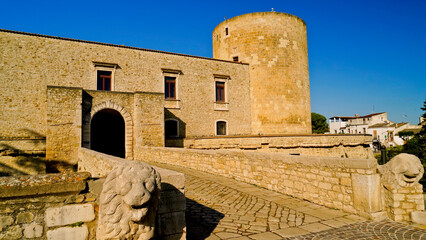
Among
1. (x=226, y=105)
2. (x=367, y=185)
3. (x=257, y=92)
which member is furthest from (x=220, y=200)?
(x=257, y=92)

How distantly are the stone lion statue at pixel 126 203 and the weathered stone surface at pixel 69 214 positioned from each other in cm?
31

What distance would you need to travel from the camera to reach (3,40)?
15000mm

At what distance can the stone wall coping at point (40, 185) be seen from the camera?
274 cm

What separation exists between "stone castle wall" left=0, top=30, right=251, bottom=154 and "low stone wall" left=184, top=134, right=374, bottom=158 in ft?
13.7

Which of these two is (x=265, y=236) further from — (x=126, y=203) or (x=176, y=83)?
(x=176, y=83)

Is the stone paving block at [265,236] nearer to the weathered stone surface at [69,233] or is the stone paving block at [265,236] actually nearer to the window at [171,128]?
the weathered stone surface at [69,233]

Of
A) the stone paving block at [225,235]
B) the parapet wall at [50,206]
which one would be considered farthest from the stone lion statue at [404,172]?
the parapet wall at [50,206]

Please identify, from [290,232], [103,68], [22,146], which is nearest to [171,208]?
[290,232]

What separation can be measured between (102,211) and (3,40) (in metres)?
17.4

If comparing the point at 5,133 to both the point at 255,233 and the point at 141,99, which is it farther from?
the point at 255,233

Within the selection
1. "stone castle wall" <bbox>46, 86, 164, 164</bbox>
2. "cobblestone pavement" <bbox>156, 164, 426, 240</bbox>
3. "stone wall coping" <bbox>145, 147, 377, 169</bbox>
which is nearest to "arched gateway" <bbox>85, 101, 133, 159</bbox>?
"stone castle wall" <bbox>46, 86, 164, 164</bbox>

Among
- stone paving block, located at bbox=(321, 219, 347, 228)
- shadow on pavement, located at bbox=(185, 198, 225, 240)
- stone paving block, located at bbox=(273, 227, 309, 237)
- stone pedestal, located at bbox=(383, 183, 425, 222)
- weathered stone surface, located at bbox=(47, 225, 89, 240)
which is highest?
weathered stone surface, located at bbox=(47, 225, 89, 240)

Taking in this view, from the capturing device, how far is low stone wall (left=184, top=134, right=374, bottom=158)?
15.6 metres

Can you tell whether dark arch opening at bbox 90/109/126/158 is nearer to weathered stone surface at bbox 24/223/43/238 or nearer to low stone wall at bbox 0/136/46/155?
low stone wall at bbox 0/136/46/155
